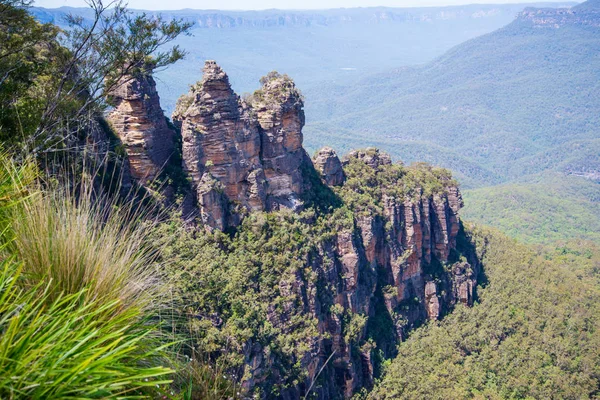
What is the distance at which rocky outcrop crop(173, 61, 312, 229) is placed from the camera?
65.3 ft

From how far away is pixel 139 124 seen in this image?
18328 mm

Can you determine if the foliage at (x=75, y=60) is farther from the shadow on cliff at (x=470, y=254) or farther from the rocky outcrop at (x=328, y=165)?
the shadow on cliff at (x=470, y=254)

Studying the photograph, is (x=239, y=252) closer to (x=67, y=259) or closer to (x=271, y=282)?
(x=271, y=282)

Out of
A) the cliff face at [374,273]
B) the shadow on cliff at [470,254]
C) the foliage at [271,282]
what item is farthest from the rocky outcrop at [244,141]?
the shadow on cliff at [470,254]

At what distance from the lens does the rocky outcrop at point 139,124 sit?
702 inches

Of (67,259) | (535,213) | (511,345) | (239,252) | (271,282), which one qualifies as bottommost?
(535,213)

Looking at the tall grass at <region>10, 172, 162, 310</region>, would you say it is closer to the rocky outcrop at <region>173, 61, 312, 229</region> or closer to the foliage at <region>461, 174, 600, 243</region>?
the rocky outcrop at <region>173, 61, 312, 229</region>

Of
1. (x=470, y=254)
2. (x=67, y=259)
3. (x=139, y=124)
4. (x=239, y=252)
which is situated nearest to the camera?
(x=67, y=259)

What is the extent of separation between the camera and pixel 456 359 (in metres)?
25.9

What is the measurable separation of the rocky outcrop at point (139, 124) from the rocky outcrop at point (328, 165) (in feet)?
34.6

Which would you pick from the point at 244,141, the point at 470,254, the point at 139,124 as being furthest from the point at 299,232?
the point at 470,254

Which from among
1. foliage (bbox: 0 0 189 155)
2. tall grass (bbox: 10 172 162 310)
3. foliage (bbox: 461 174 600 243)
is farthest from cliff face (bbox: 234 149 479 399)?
foliage (bbox: 461 174 600 243)

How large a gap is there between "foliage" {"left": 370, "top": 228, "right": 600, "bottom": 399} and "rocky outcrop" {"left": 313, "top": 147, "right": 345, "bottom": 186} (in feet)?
33.4

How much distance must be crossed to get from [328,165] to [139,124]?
1201cm
